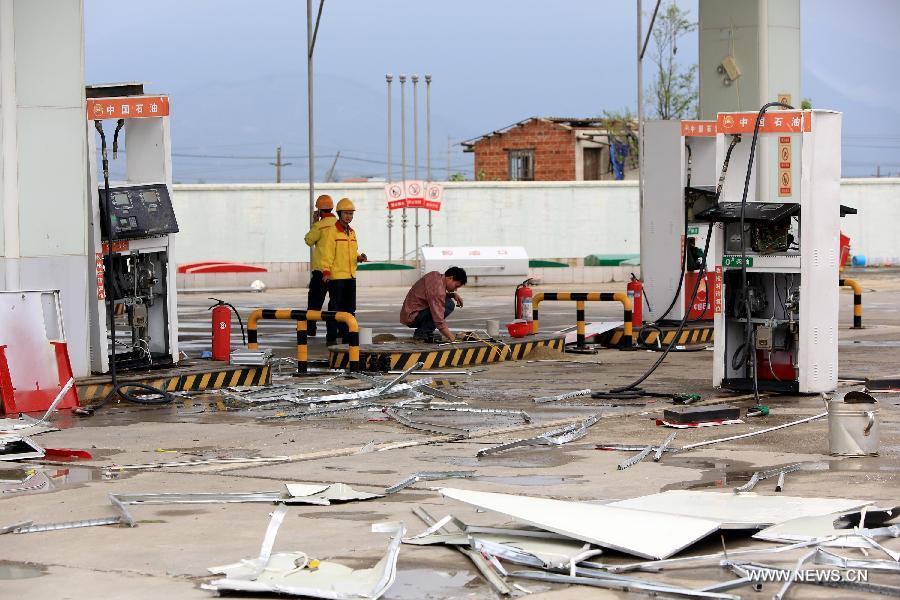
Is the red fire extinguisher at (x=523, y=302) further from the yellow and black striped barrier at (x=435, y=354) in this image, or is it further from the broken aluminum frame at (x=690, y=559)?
the broken aluminum frame at (x=690, y=559)

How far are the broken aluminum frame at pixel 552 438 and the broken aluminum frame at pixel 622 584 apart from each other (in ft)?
13.8

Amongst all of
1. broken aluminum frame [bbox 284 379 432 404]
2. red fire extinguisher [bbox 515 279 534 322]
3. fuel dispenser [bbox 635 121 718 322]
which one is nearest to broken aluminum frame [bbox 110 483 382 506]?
broken aluminum frame [bbox 284 379 432 404]

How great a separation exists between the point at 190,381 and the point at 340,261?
570 centimetres

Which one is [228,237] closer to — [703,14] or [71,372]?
[703,14]

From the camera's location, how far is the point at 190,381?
51.4 ft

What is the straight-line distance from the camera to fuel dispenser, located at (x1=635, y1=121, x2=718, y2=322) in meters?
22.2

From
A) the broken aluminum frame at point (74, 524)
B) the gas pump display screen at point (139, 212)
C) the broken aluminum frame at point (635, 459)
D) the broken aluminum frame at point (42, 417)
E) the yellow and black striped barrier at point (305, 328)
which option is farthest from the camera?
the yellow and black striped barrier at point (305, 328)

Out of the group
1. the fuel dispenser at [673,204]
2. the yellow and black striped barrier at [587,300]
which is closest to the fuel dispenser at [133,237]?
the yellow and black striped barrier at [587,300]

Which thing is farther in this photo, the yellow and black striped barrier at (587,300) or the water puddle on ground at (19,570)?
the yellow and black striped barrier at (587,300)

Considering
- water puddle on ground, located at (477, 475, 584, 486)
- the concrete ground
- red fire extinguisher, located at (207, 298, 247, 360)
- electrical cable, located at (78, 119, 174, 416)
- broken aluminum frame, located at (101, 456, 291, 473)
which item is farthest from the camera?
red fire extinguisher, located at (207, 298, 247, 360)

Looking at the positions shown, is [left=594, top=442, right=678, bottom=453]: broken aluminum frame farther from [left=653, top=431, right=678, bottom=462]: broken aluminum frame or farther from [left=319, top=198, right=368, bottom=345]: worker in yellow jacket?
[left=319, top=198, right=368, bottom=345]: worker in yellow jacket

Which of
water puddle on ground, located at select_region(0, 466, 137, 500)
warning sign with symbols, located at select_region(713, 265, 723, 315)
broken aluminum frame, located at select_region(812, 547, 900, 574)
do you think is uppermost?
warning sign with symbols, located at select_region(713, 265, 723, 315)

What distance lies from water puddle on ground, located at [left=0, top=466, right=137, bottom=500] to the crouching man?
821 cm

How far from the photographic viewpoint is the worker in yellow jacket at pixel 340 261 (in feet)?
68.9
